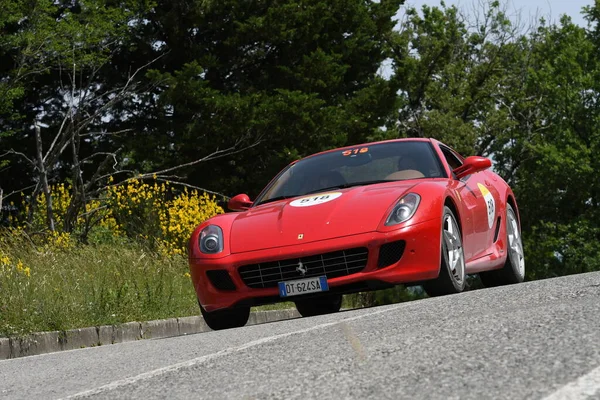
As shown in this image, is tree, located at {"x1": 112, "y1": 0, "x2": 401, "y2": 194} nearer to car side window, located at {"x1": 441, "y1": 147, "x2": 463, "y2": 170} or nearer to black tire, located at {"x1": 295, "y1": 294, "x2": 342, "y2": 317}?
black tire, located at {"x1": 295, "y1": 294, "x2": 342, "y2": 317}

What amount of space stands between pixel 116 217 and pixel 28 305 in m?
8.80

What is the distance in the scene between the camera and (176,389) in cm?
496

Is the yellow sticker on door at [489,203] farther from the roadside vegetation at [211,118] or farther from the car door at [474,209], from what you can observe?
the roadside vegetation at [211,118]

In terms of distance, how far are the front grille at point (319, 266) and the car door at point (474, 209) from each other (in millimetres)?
1270

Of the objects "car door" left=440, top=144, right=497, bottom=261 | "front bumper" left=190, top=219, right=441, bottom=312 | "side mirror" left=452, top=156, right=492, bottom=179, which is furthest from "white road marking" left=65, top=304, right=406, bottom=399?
"side mirror" left=452, top=156, right=492, bottom=179

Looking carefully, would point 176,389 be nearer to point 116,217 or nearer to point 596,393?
point 596,393

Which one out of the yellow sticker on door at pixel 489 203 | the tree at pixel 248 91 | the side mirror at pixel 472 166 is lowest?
Result: the yellow sticker on door at pixel 489 203

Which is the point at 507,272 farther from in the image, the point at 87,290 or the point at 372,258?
the point at 87,290

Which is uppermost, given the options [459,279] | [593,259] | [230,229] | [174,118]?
[174,118]

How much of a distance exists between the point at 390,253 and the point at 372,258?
152 mm

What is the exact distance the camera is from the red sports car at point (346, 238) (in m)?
8.79

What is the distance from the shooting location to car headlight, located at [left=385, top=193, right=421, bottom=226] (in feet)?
28.9

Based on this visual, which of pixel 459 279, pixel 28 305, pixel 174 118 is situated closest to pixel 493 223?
pixel 459 279

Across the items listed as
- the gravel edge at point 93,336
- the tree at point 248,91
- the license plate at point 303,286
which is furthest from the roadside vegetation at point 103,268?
the tree at point 248,91
